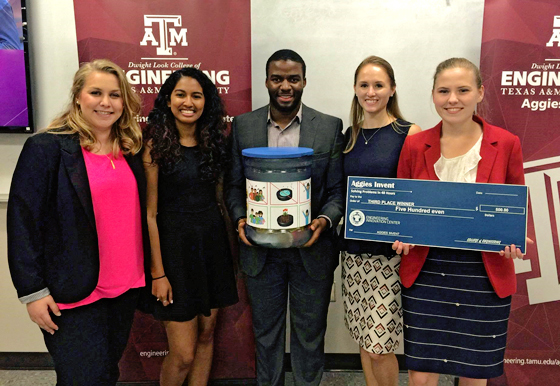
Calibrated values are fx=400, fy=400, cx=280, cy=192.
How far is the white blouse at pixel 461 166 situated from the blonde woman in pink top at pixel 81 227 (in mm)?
1209

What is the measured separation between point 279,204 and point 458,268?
75cm

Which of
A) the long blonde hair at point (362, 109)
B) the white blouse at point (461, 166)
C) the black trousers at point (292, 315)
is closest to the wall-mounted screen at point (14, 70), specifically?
the black trousers at point (292, 315)

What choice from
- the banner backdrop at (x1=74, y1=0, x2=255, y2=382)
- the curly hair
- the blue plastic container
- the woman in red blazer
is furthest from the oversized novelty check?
the banner backdrop at (x1=74, y1=0, x2=255, y2=382)

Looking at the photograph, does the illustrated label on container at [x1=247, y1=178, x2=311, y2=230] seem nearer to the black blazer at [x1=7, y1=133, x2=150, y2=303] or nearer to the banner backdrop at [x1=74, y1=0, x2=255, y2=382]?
the black blazer at [x1=7, y1=133, x2=150, y2=303]

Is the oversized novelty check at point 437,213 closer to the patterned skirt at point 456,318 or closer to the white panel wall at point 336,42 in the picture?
the patterned skirt at point 456,318

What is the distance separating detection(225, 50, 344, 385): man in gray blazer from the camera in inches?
73.7

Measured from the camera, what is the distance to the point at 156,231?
1.78 metres

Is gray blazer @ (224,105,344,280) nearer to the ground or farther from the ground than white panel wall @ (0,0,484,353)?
nearer to the ground

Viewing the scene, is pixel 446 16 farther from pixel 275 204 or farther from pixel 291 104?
pixel 275 204

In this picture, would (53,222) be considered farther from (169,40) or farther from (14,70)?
(14,70)

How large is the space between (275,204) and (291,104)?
0.53 metres

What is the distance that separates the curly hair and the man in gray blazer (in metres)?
0.13

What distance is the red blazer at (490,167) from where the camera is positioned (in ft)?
4.97

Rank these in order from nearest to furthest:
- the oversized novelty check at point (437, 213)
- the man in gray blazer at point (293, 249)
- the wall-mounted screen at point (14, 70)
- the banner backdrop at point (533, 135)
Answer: the oversized novelty check at point (437, 213) → the man in gray blazer at point (293, 249) → the banner backdrop at point (533, 135) → the wall-mounted screen at point (14, 70)
